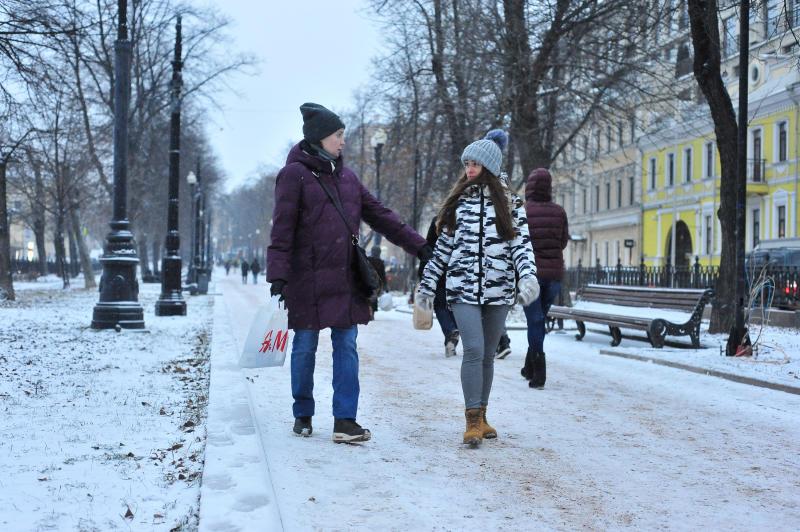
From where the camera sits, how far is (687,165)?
45250mm

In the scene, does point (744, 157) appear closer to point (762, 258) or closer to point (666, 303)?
point (666, 303)

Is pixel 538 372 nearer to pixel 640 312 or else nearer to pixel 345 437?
pixel 345 437

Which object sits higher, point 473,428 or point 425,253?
point 425,253

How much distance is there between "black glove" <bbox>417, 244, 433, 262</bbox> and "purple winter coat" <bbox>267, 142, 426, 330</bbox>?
0.43 meters

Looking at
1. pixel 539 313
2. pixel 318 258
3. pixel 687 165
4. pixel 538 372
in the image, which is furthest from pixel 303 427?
pixel 687 165

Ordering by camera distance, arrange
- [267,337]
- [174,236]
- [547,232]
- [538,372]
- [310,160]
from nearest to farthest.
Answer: [267,337] < [310,160] < [538,372] < [547,232] < [174,236]

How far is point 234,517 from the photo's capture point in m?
3.51

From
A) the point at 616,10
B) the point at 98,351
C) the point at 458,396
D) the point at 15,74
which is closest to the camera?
the point at 458,396

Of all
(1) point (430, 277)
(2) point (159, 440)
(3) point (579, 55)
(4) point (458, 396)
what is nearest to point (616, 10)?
(3) point (579, 55)

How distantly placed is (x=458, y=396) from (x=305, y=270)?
9.04 feet

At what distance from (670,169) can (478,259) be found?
44865mm

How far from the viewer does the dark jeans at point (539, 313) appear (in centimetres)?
780

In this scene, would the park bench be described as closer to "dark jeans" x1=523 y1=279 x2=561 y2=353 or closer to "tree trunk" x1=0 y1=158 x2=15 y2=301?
"dark jeans" x1=523 y1=279 x2=561 y2=353

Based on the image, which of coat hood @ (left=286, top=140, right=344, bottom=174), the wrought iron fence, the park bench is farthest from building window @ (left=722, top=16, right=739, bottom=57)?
coat hood @ (left=286, top=140, right=344, bottom=174)
